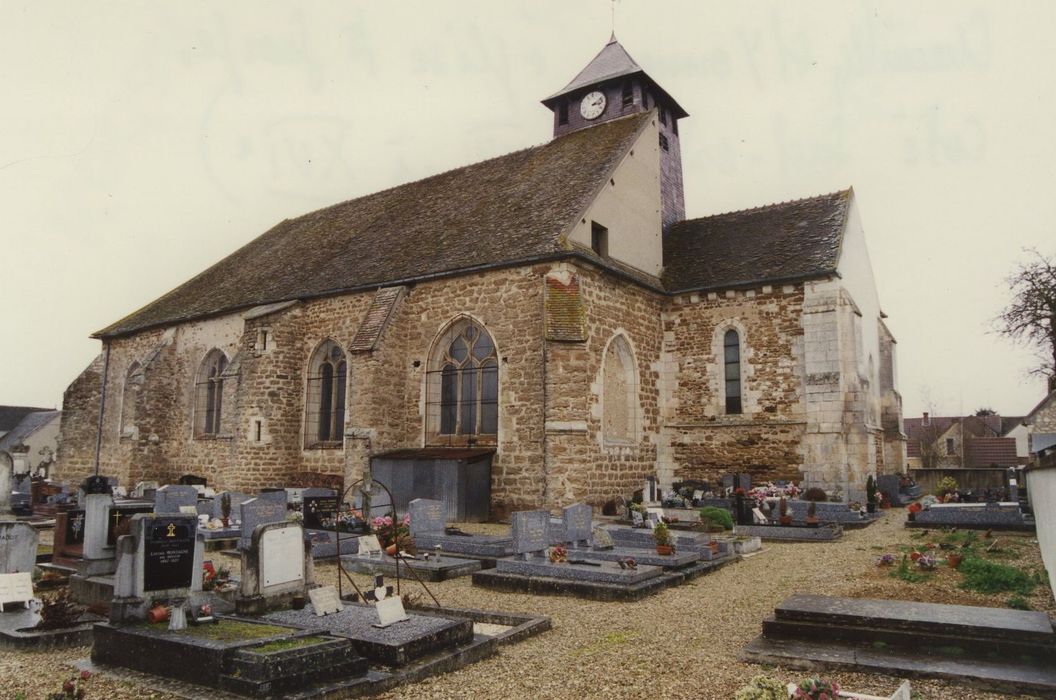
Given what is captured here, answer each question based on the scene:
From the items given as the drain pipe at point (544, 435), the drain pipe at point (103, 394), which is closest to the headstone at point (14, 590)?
the drain pipe at point (544, 435)

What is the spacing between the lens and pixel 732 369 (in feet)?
62.8

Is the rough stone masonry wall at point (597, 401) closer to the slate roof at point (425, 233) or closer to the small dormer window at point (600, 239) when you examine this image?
the small dormer window at point (600, 239)

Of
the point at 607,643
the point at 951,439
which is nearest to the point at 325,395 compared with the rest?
the point at 607,643

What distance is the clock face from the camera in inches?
966

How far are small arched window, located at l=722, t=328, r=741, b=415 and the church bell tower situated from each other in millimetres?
5259

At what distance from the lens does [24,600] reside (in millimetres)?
7547

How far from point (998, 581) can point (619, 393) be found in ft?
34.2

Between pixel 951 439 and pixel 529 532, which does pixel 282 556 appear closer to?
pixel 529 532

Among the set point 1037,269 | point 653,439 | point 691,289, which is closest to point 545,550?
point 653,439

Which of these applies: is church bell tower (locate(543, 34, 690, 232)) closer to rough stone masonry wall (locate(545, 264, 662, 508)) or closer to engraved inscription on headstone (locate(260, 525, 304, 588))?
rough stone masonry wall (locate(545, 264, 662, 508))

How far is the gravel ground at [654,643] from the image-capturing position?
17.6ft

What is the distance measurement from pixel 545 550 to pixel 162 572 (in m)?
5.34

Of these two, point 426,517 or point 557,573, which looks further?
point 426,517

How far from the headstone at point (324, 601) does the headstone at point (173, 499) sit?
30.9ft
